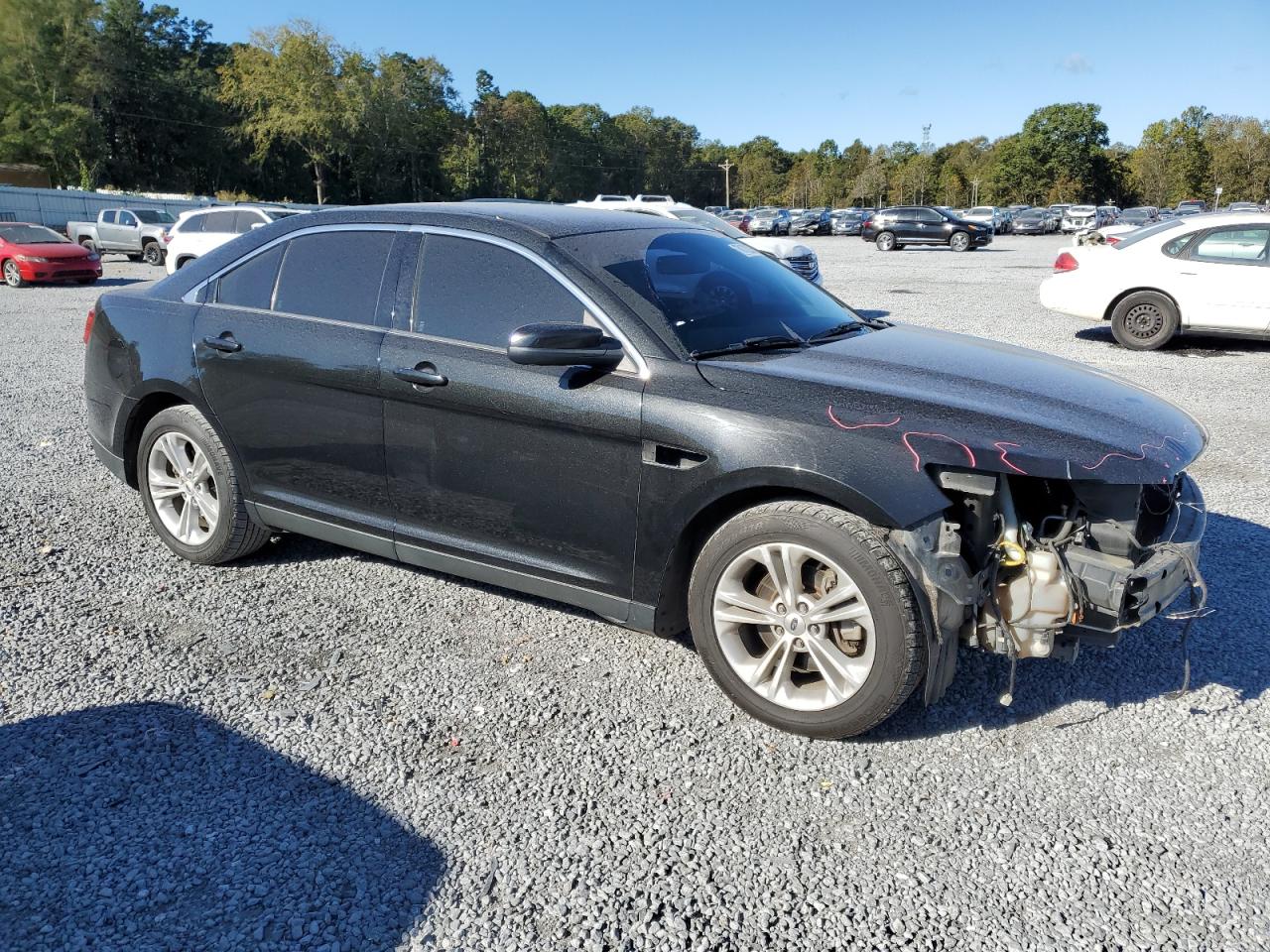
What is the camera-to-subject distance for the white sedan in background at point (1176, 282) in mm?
10633

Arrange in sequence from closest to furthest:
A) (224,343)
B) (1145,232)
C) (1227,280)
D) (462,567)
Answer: (462,567)
(224,343)
(1227,280)
(1145,232)

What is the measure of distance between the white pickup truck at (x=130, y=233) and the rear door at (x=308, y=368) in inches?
1049

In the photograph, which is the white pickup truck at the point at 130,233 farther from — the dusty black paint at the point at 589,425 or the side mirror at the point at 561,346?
the side mirror at the point at 561,346

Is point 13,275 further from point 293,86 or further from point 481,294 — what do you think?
point 293,86

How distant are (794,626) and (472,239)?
2.01m

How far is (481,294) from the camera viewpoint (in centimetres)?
379

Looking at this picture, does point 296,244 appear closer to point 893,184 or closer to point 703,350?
point 703,350

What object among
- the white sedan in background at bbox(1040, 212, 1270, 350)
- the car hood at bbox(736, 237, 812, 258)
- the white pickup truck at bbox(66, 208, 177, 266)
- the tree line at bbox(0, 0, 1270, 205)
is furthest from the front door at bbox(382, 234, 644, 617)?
the tree line at bbox(0, 0, 1270, 205)

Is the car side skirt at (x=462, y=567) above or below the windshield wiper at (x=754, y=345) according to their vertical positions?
below

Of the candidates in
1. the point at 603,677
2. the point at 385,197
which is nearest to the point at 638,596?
the point at 603,677

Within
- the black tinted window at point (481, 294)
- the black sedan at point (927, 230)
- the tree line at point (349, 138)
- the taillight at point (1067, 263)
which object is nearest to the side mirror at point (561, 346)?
the black tinted window at point (481, 294)

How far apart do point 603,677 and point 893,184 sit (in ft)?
375

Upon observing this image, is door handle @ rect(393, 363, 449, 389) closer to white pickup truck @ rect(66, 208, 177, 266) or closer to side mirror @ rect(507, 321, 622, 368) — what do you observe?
side mirror @ rect(507, 321, 622, 368)

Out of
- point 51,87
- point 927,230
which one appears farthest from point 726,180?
point 927,230
